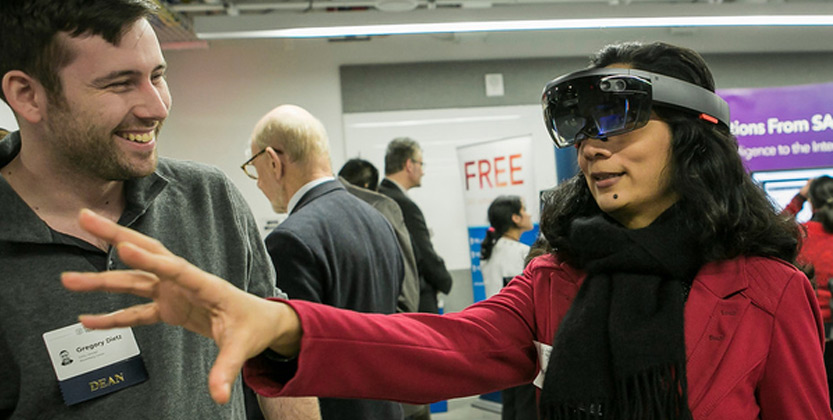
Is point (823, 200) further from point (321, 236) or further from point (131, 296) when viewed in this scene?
point (131, 296)

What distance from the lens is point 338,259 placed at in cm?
224

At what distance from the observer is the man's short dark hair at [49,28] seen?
3.98ft

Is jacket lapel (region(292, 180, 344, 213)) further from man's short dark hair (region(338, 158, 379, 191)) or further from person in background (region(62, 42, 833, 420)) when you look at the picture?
man's short dark hair (region(338, 158, 379, 191))

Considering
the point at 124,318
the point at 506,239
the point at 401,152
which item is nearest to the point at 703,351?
the point at 124,318

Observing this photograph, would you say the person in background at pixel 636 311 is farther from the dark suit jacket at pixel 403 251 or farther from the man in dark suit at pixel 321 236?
the dark suit jacket at pixel 403 251

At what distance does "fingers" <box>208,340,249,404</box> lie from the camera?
752mm

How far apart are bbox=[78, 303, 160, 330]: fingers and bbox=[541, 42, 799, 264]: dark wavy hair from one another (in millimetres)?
868

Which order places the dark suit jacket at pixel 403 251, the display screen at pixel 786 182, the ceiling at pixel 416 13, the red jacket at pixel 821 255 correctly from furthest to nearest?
the ceiling at pixel 416 13, the display screen at pixel 786 182, the red jacket at pixel 821 255, the dark suit jacket at pixel 403 251

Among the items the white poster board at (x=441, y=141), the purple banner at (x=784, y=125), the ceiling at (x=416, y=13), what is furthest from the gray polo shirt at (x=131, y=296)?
the white poster board at (x=441, y=141)

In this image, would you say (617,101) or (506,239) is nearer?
(617,101)

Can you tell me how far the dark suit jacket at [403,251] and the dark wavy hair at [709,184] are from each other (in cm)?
163

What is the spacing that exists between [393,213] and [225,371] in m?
2.94

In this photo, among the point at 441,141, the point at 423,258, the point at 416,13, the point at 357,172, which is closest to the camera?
the point at 357,172

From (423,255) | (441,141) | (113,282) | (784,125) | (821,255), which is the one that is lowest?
(821,255)
